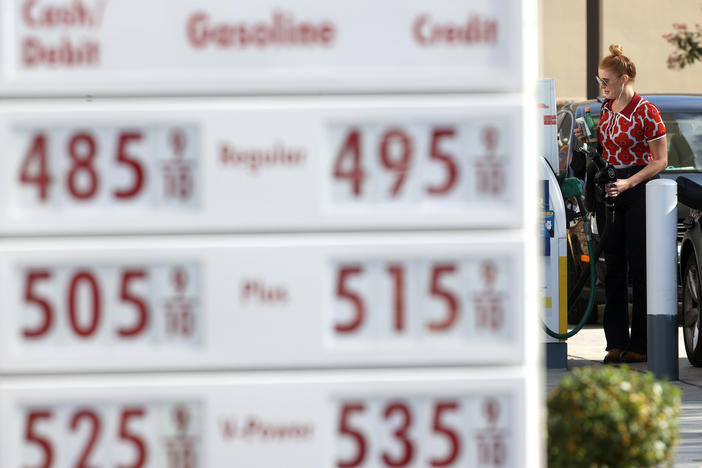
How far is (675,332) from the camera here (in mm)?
9594

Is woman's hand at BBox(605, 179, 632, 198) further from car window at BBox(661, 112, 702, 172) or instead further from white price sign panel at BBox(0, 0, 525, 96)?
white price sign panel at BBox(0, 0, 525, 96)

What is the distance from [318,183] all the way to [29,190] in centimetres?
84

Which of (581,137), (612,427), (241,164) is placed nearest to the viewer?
(241,164)

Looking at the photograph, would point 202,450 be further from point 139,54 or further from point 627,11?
point 627,11

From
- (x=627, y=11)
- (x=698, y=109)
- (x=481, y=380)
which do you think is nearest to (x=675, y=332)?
(x=698, y=109)

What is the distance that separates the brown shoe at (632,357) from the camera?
10445 millimetres

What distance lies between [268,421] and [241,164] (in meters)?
0.75

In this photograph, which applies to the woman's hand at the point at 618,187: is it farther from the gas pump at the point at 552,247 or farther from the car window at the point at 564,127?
the car window at the point at 564,127

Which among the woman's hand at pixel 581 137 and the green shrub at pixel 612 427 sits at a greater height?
the woman's hand at pixel 581 137

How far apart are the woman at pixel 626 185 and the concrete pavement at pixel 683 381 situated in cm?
27

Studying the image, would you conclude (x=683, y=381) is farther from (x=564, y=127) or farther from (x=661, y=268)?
(x=564, y=127)

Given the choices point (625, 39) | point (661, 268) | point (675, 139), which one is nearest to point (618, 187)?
point (661, 268)

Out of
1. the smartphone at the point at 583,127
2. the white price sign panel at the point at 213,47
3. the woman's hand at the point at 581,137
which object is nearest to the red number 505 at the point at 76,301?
the white price sign panel at the point at 213,47

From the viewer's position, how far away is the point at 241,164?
4398mm
